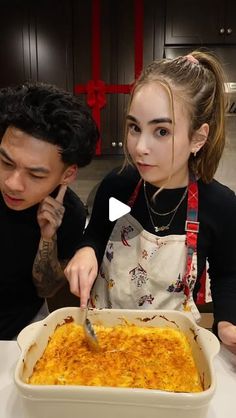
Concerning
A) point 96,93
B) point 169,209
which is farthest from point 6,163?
point 96,93

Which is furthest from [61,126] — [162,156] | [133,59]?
[133,59]

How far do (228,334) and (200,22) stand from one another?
89.8 inches

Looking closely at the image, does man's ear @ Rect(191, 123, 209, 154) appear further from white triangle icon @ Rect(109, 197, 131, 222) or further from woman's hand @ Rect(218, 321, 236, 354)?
woman's hand @ Rect(218, 321, 236, 354)

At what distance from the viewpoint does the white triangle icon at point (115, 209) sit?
1.16 metres

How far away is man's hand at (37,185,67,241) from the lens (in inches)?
A: 45.4

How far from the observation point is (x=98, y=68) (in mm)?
2668

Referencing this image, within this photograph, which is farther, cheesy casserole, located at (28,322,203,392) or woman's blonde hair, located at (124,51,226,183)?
woman's blonde hair, located at (124,51,226,183)

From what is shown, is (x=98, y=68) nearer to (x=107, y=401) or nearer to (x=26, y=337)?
(x=26, y=337)

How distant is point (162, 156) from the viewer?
93cm

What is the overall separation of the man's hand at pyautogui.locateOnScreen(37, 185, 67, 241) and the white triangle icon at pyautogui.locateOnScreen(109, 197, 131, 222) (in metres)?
0.15

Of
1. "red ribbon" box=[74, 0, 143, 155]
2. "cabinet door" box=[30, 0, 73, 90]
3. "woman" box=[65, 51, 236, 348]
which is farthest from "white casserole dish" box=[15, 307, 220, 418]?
"cabinet door" box=[30, 0, 73, 90]

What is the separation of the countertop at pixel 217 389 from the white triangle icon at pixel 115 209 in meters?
0.45

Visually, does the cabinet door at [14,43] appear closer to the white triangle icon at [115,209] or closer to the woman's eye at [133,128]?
the white triangle icon at [115,209]

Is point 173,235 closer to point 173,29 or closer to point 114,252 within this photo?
point 114,252
